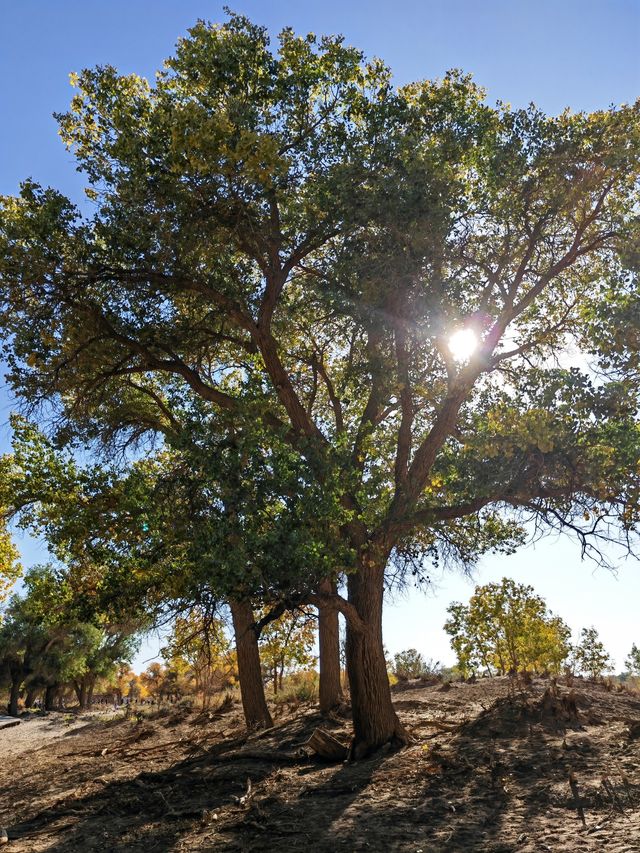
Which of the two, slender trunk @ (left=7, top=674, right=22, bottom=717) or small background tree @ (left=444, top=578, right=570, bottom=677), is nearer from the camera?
small background tree @ (left=444, top=578, right=570, bottom=677)

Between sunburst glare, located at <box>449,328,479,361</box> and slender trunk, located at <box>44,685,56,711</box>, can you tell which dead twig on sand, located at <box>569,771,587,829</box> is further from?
slender trunk, located at <box>44,685,56,711</box>

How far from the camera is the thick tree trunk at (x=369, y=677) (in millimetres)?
12086

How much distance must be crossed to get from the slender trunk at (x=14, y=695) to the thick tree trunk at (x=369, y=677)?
3723cm

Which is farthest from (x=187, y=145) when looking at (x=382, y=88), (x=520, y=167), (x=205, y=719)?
(x=205, y=719)

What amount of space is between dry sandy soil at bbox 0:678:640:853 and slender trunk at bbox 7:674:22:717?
30736mm

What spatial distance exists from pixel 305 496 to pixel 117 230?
584cm

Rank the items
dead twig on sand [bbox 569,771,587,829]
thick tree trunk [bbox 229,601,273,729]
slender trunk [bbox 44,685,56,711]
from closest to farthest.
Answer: dead twig on sand [bbox 569,771,587,829]
thick tree trunk [bbox 229,601,273,729]
slender trunk [bbox 44,685,56,711]

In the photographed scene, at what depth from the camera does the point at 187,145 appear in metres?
11.1

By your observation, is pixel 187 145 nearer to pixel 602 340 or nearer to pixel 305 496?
pixel 305 496

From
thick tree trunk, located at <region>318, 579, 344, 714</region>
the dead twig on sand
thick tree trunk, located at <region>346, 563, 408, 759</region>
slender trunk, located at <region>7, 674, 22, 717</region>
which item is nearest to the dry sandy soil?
the dead twig on sand

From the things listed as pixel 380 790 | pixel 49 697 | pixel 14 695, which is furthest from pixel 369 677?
pixel 49 697

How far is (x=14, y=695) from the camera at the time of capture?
45.5 meters

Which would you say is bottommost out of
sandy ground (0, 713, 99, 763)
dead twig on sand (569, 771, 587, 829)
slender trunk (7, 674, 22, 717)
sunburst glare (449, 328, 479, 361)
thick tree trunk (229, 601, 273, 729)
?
dead twig on sand (569, 771, 587, 829)

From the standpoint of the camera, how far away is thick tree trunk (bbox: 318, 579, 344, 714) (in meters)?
17.5
